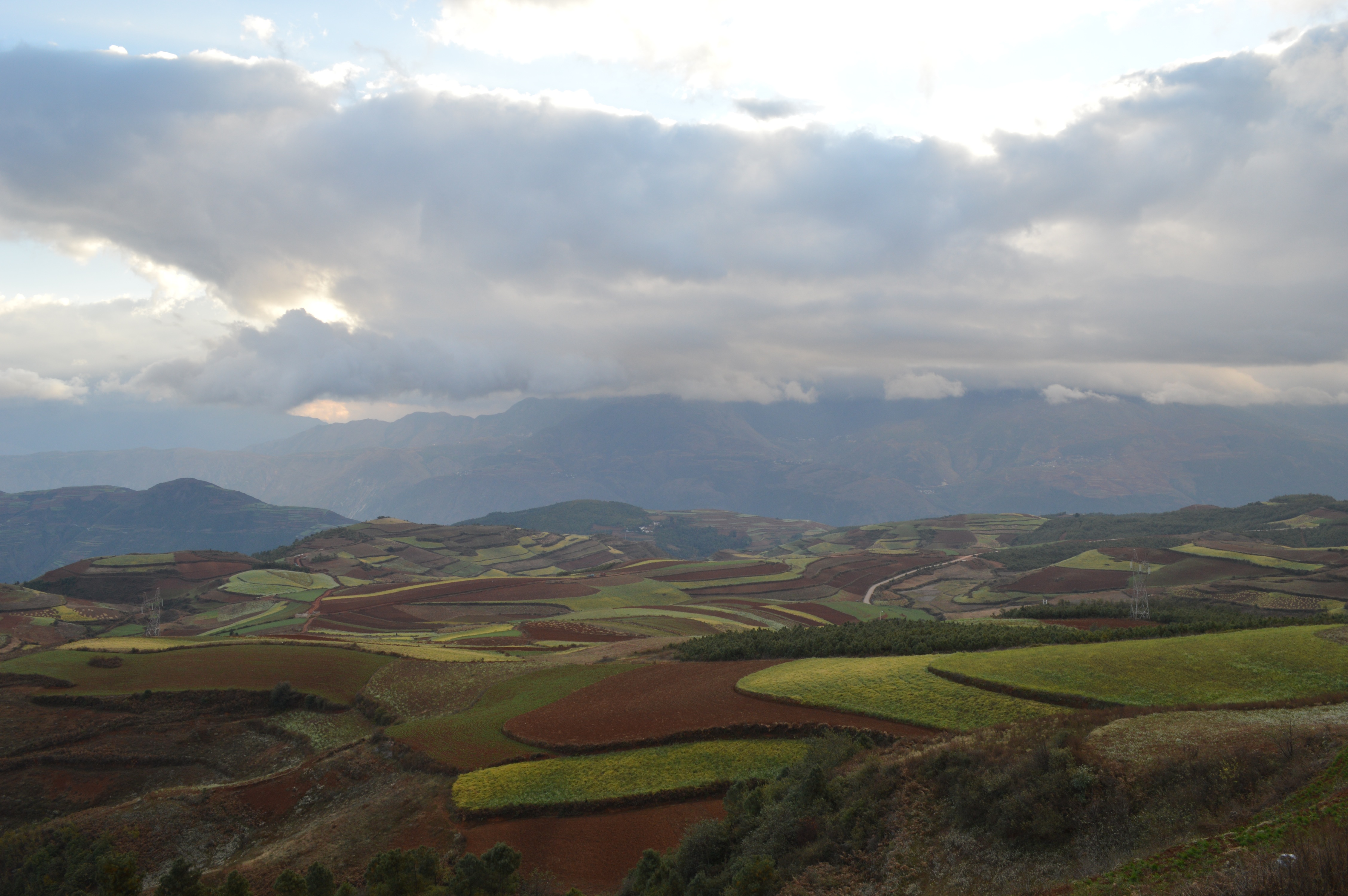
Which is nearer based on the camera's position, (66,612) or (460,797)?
(460,797)

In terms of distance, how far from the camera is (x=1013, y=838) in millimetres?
23906

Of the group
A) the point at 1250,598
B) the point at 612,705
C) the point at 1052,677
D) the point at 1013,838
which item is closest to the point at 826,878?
the point at 1013,838

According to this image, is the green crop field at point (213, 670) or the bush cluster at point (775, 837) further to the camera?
Result: the green crop field at point (213, 670)

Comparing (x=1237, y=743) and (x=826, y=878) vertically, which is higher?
(x=1237, y=743)

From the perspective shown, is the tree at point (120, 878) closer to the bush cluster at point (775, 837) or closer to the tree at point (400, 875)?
the tree at point (400, 875)

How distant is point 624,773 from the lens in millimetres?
40938

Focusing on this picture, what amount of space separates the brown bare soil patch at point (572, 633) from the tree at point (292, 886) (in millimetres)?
63779

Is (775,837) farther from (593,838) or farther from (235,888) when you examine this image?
(235,888)

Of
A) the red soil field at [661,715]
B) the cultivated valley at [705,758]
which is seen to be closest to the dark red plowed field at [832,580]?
the cultivated valley at [705,758]

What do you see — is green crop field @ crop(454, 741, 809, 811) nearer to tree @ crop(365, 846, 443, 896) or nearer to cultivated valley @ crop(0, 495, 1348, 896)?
cultivated valley @ crop(0, 495, 1348, 896)

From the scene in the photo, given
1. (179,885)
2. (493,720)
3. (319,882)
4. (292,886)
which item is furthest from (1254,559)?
(179,885)

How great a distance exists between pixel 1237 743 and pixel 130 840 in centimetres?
5232

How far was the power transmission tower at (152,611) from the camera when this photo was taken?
115625 mm

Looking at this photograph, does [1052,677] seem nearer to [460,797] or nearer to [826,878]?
[826,878]
